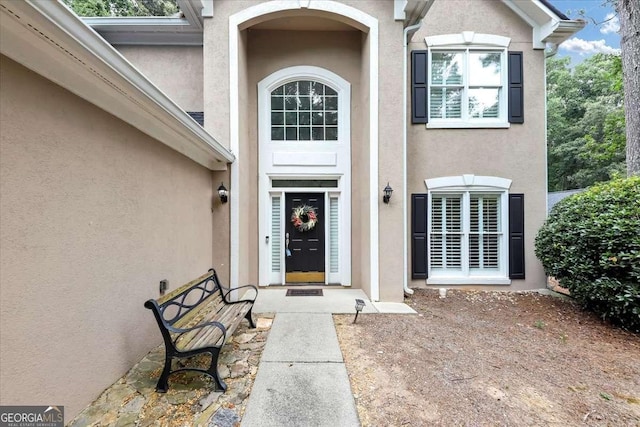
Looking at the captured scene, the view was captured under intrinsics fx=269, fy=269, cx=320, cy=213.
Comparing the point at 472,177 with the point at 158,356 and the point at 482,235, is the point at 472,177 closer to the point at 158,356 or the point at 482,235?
the point at 482,235

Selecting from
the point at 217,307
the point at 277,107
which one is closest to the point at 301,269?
the point at 217,307

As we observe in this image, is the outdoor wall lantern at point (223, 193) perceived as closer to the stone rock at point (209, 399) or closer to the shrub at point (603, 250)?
the stone rock at point (209, 399)

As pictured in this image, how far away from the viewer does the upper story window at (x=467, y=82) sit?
20.5ft

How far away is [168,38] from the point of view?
623cm

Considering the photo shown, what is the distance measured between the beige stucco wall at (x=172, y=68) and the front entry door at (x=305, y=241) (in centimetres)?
346

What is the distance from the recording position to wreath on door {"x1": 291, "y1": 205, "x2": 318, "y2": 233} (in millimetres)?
6090

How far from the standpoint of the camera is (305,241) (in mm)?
6164

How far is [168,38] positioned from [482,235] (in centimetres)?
864

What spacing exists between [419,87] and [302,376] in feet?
20.7

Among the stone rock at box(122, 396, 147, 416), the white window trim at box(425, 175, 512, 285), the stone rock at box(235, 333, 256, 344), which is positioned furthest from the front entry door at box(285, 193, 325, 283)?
the stone rock at box(122, 396, 147, 416)

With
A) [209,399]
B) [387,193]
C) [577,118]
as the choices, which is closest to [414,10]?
[387,193]

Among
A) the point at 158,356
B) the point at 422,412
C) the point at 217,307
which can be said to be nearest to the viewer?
the point at 422,412

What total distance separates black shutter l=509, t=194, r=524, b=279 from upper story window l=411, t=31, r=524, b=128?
182 centimetres

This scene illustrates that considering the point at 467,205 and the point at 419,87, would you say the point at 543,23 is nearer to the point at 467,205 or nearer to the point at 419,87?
the point at 419,87
